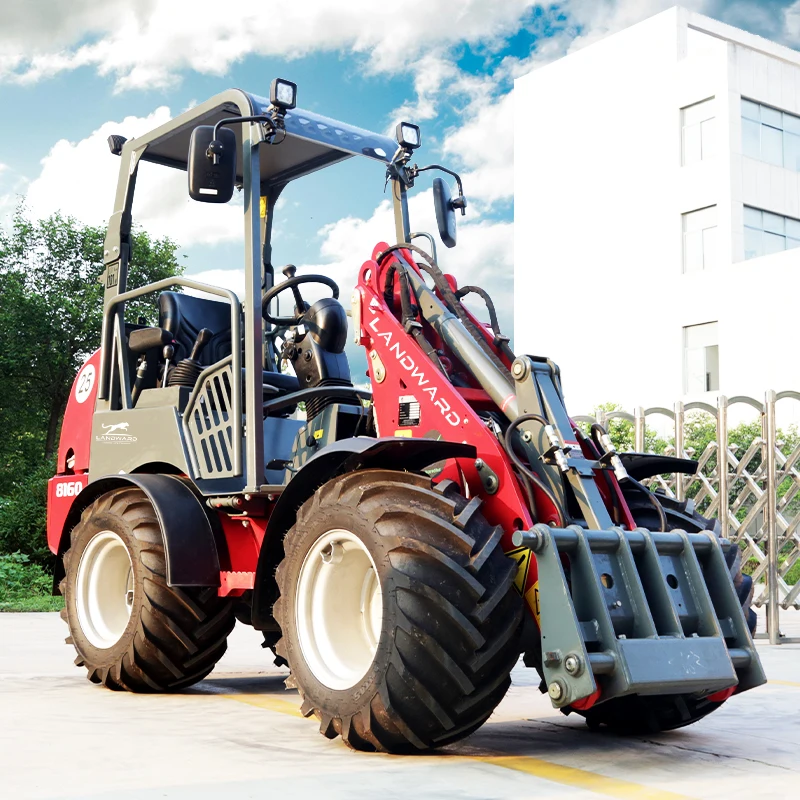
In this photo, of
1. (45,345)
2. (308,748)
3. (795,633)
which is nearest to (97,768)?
(308,748)

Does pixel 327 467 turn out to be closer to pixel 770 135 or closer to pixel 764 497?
pixel 764 497

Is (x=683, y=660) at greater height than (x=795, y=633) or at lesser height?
greater

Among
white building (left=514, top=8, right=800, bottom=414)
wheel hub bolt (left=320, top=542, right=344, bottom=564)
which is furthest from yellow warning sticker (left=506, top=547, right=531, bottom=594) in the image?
white building (left=514, top=8, right=800, bottom=414)

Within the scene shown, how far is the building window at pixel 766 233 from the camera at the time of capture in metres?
39.7

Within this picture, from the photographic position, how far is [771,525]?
1255 cm

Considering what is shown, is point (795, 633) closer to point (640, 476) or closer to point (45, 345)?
point (640, 476)

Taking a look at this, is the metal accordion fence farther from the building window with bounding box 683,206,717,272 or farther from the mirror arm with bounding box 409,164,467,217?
the building window with bounding box 683,206,717,272

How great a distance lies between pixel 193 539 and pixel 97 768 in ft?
7.50

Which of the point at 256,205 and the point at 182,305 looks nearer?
the point at 256,205

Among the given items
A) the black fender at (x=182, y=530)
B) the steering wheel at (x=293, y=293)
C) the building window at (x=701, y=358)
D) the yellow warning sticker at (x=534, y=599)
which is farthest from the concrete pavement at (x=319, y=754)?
the building window at (x=701, y=358)

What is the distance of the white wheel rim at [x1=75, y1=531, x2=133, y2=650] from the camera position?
772cm

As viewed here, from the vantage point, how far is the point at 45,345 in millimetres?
23562

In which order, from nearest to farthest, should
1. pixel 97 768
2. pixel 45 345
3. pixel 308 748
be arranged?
pixel 97 768 < pixel 308 748 < pixel 45 345

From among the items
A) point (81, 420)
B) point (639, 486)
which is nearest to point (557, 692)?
point (639, 486)
